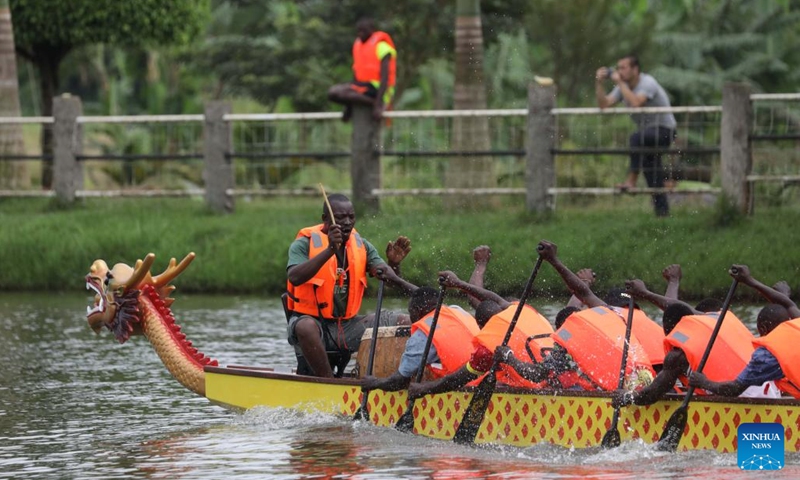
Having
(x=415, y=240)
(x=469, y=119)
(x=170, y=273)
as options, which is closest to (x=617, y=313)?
(x=170, y=273)

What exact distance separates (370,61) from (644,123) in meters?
3.48

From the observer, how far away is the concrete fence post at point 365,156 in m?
19.8

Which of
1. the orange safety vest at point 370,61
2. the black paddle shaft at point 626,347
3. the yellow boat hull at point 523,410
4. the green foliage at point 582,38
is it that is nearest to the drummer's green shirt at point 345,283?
the yellow boat hull at point 523,410

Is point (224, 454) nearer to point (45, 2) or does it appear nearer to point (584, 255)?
point (584, 255)

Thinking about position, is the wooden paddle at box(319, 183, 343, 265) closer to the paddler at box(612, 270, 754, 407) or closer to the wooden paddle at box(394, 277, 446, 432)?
the wooden paddle at box(394, 277, 446, 432)

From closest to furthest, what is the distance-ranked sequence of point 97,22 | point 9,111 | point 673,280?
point 673,280
point 9,111
point 97,22

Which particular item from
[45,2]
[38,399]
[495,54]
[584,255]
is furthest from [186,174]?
[38,399]

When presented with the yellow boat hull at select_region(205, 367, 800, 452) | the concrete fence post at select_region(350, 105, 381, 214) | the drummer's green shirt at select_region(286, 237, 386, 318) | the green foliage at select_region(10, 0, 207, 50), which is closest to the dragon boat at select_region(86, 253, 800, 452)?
the yellow boat hull at select_region(205, 367, 800, 452)

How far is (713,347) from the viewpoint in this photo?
998 cm

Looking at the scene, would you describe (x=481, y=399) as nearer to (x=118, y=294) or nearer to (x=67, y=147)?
(x=118, y=294)

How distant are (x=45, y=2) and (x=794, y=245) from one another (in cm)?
1189

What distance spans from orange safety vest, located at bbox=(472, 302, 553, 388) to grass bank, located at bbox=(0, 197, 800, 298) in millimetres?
6259

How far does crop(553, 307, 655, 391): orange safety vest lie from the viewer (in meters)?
10.2

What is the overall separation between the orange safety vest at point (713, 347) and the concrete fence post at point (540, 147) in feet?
29.3
